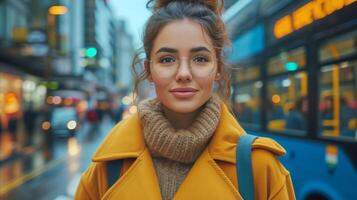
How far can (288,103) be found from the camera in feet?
18.2

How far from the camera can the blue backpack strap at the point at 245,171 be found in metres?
1.60

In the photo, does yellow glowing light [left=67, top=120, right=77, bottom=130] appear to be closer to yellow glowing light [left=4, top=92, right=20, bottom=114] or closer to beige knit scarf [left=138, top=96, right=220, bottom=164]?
yellow glowing light [left=4, top=92, right=20, bottom=114]

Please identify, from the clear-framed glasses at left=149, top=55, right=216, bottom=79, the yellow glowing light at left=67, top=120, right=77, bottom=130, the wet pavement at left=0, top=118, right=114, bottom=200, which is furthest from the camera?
the yellow glowing light at left=67, top=120, right=77, bottom=130

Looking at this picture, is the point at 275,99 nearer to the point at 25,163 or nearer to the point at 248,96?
the point at 248,96

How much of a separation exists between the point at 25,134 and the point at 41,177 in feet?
39.2

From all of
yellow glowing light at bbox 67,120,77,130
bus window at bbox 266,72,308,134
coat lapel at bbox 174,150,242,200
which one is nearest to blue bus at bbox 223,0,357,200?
bus window at bbox 266,72,308,134

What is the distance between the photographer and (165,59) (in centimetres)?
173

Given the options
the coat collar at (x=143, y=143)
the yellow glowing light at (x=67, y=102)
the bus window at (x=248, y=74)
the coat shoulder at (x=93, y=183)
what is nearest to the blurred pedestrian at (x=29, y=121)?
the yellow glowing light at (x=67, y=102)

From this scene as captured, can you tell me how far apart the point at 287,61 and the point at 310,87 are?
0.80 meters

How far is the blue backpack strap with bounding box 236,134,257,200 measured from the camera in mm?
1603

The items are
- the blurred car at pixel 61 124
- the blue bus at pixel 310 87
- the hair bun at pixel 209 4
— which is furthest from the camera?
the blurred car at pixel 61 124

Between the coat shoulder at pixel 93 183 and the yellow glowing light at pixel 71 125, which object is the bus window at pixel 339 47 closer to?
the coat shoulder at pixel 93 183

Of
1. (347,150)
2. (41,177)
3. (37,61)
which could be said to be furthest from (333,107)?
(37,61)

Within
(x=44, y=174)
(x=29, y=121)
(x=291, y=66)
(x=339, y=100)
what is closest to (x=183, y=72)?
(x=339, y=100)
